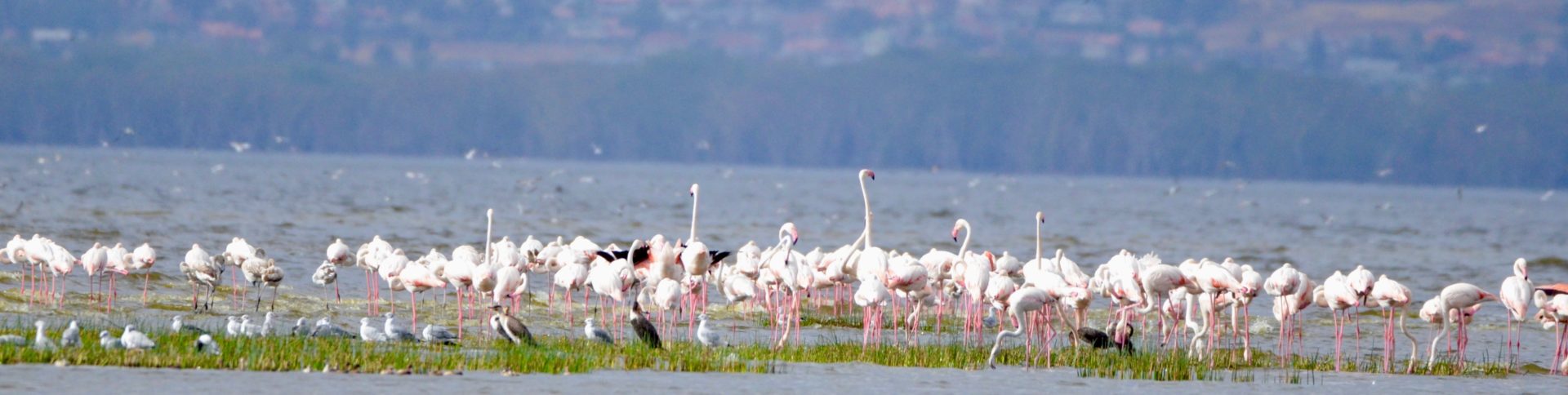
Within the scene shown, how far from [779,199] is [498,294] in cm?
7653

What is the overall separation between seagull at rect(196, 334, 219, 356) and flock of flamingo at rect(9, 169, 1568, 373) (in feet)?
4.85

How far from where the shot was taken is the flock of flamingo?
1656 cm

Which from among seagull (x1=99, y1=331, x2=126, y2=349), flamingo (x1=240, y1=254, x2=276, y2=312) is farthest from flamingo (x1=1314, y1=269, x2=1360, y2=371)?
flamingo (x1=240, y1=254, x2=276, y2=312)

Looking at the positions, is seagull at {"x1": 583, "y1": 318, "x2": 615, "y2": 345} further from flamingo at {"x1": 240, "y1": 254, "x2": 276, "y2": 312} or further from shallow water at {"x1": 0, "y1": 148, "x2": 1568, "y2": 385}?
flamingo at {"x1": 240, "y1": 254, "x2": 276, "y2": 312}

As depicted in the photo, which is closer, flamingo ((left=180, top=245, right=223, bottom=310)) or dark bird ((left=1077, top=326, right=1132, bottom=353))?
dark bird ((left=1077, top=326, right=1132, bottom=353))

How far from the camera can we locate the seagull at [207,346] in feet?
46.3

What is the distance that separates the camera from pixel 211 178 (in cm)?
9256

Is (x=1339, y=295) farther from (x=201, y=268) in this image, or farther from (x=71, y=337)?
(x=201, y=268)

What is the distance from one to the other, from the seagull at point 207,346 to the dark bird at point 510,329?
2874mm

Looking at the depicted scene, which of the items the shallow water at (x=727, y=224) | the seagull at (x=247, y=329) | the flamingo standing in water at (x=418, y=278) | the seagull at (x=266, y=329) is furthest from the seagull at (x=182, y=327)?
the flamingo standing in water at (x=418, y=278)

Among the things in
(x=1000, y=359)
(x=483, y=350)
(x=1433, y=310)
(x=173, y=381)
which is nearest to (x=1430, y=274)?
(x=1433, y=310)

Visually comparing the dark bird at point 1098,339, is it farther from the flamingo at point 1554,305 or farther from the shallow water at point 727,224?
the flamingo at point 1554,305

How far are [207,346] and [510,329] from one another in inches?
119

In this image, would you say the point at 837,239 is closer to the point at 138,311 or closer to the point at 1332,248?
the point at 1332,248
